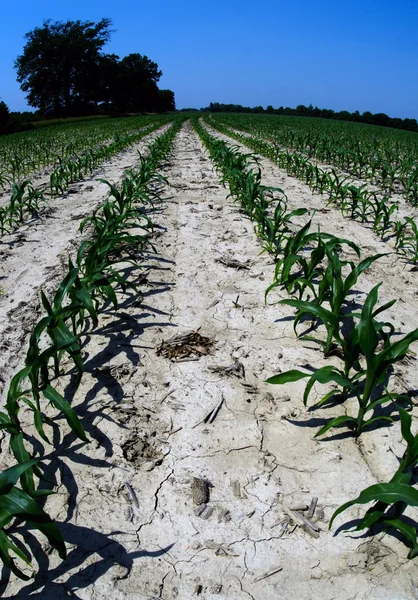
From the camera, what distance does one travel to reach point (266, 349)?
2.68m

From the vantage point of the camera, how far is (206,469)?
6.07ft

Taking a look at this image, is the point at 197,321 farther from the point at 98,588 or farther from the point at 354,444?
the point at 98,588

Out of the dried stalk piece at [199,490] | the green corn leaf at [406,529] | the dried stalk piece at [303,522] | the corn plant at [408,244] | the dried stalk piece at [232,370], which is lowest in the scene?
the dried stalk piece at [303,522]

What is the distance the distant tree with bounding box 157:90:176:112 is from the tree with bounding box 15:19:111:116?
17345mm

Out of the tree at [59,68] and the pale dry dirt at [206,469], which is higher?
the tree at [59,68]

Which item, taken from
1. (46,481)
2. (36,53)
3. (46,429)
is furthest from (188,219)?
(36,53)

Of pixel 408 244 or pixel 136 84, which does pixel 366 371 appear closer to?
pixel 408 244

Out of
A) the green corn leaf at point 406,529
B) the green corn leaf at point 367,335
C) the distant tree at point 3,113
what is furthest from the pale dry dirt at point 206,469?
the distant tree at point 3,113

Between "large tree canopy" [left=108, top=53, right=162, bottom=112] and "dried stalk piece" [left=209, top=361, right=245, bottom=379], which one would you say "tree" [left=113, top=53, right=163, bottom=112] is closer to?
"large tree canopy" [left=108, top=53, right=162, bottom=112]

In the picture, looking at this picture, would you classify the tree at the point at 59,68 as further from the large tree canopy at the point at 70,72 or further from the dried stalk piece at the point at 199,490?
the dried stalk piece at the point at 199,490

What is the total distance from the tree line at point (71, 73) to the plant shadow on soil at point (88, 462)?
5120 cm

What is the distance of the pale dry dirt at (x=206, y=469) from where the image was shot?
56.4 inches

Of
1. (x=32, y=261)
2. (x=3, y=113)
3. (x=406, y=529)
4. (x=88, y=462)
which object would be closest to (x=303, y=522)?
(x=406, y=529)

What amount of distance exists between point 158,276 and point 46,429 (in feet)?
6.07
